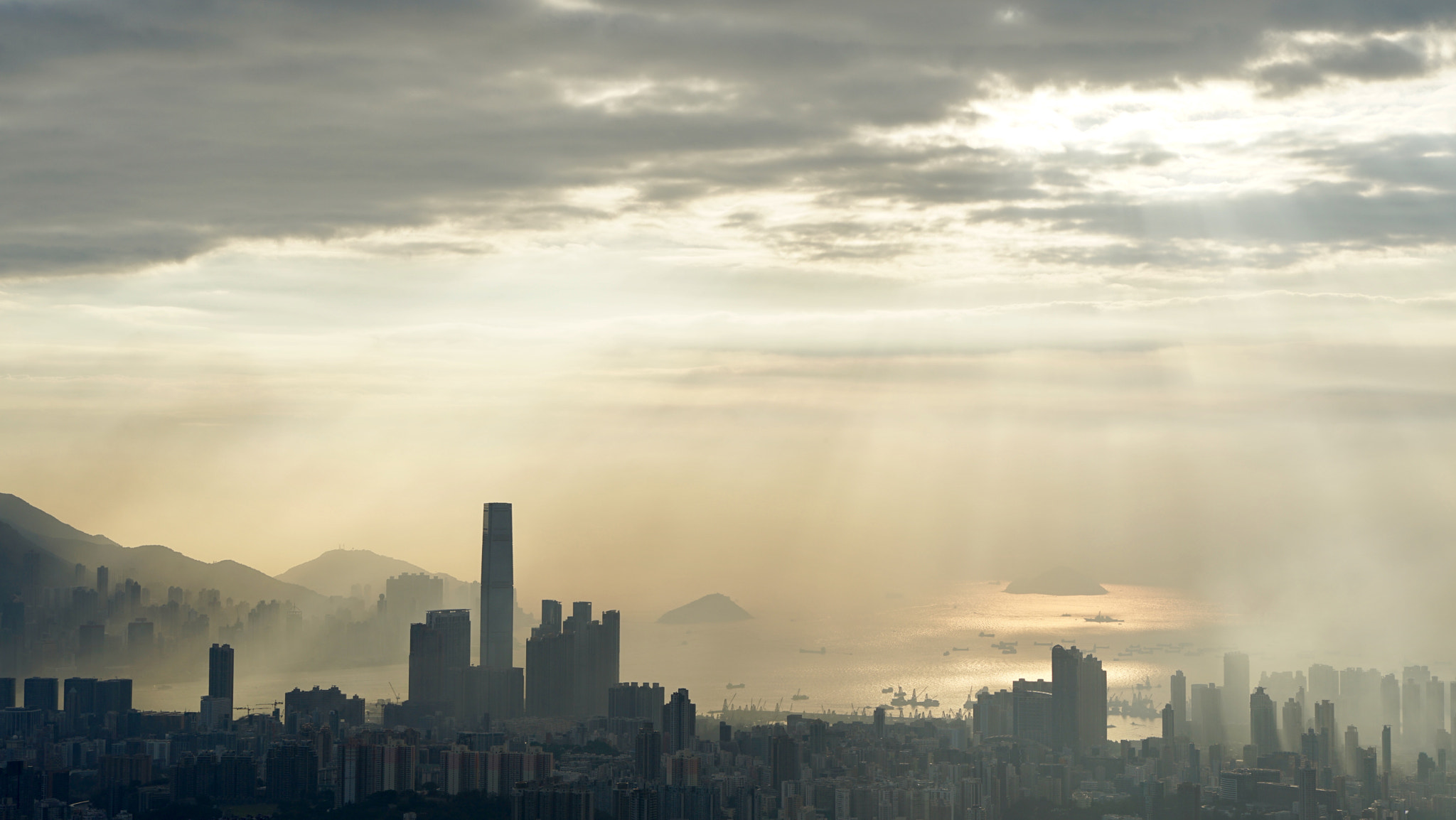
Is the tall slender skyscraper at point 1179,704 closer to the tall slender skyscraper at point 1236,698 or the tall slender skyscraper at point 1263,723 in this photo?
the tall slender skyscraper at point 1236,698

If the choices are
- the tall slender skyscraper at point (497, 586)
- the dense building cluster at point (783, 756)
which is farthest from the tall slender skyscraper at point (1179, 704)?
the tall slender skyscraper at point (497, 586)

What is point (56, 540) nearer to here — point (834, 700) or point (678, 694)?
point (834, 700)

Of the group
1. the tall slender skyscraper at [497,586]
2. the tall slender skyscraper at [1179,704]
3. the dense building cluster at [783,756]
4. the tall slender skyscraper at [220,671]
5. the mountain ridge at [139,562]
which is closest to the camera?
the dense building cluster at [783,756]

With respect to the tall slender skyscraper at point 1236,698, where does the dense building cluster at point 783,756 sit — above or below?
below

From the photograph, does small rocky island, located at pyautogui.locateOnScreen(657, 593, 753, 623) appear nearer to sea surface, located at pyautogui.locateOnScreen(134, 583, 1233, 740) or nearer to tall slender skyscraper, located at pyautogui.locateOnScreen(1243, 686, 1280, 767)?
sea surface, located at pyautogui.locateOnScreen(134, 583, 1233, 740)

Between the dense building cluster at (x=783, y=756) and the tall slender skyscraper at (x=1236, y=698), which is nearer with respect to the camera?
the dense building cluster at (x=783, y=756)

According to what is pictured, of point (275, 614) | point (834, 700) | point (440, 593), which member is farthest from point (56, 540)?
point (834, 700)

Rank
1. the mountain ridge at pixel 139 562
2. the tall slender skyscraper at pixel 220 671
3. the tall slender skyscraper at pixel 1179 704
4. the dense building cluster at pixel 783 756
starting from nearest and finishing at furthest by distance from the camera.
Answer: the dense building cluster at pixel 783 756 → the tall slender skyscraper at pixel 1179 704 → the tall slender skyscraper at pixel 220 671 → the mountain ridge at pixel 139 562
